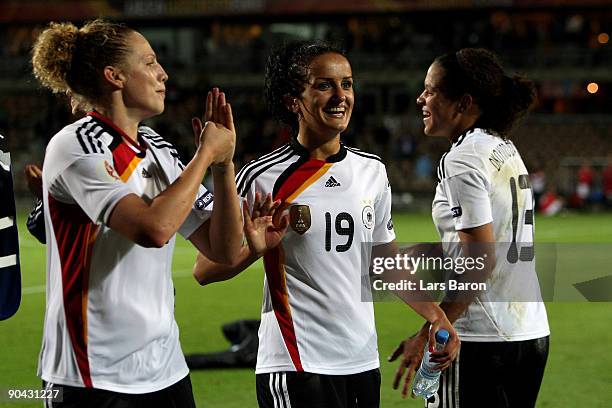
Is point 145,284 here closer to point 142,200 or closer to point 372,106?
point 142,200

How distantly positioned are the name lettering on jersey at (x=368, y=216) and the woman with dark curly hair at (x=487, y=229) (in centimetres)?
36

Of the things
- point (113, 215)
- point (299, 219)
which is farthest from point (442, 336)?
point (113, 215)

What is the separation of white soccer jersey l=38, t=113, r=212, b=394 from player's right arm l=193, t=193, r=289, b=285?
484 millimetres

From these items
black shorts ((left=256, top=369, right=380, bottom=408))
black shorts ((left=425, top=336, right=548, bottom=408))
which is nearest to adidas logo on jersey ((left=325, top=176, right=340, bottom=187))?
black shorts ((left=256, top=369, right=380, bottom=408))

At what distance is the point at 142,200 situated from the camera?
119 inches

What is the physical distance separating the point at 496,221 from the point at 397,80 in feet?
105

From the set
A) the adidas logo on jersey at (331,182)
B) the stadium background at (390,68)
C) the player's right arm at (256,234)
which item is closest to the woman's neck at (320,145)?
the adidas logo on jersey at (331,182)

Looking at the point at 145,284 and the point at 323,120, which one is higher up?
the point at 323,120

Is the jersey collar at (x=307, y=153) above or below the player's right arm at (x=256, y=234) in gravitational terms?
above

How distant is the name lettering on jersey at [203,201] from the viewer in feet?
11.6

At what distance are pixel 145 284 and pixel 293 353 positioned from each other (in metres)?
0.84

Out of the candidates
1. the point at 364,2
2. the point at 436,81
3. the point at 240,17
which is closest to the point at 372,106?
the point at 364,2

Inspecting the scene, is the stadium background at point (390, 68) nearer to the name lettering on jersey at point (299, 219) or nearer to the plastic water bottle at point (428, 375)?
the plastic water bottle at point (428, 375)

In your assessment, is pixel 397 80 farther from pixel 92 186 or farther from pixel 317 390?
pixel 92 186
